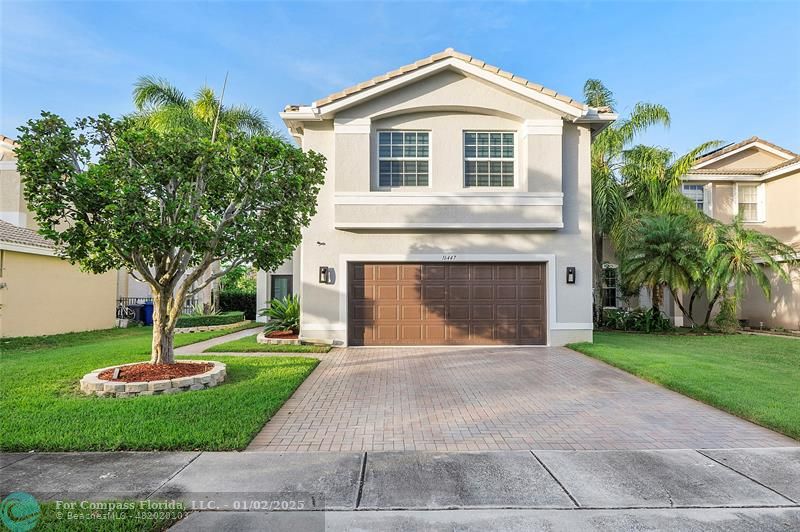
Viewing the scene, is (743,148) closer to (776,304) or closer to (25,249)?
(776,304)

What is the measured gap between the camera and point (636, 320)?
16125 mm

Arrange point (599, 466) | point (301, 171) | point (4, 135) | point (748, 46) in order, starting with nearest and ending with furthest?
point (599, 466) → point (301, 171) → point (748, 46) → point (4, 135)

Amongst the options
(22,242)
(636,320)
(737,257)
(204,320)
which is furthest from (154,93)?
(737,257)

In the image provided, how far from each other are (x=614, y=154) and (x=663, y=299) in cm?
617

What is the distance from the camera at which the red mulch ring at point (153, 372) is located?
686 centimetres

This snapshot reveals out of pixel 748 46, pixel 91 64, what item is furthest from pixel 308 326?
pixel 748 46

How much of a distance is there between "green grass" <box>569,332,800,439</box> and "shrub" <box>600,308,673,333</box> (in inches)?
60.7

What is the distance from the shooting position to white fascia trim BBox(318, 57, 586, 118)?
1148 centimetres

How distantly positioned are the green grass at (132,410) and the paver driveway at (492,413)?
388 millimetres

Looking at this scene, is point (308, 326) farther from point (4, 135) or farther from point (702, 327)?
point (4, 135)

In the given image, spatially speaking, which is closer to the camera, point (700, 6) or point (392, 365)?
point (392, 365)

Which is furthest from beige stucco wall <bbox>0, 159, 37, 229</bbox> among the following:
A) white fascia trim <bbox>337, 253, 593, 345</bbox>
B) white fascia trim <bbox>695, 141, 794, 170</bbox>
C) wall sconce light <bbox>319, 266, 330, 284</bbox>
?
white fascia trim <bbox>695, 141, 794, 170</bbox>

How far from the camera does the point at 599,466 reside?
4.23 metres

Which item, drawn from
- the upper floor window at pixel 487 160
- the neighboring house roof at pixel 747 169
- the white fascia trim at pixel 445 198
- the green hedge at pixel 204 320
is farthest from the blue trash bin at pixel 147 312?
the neighboring house roof at pixel 747 169
